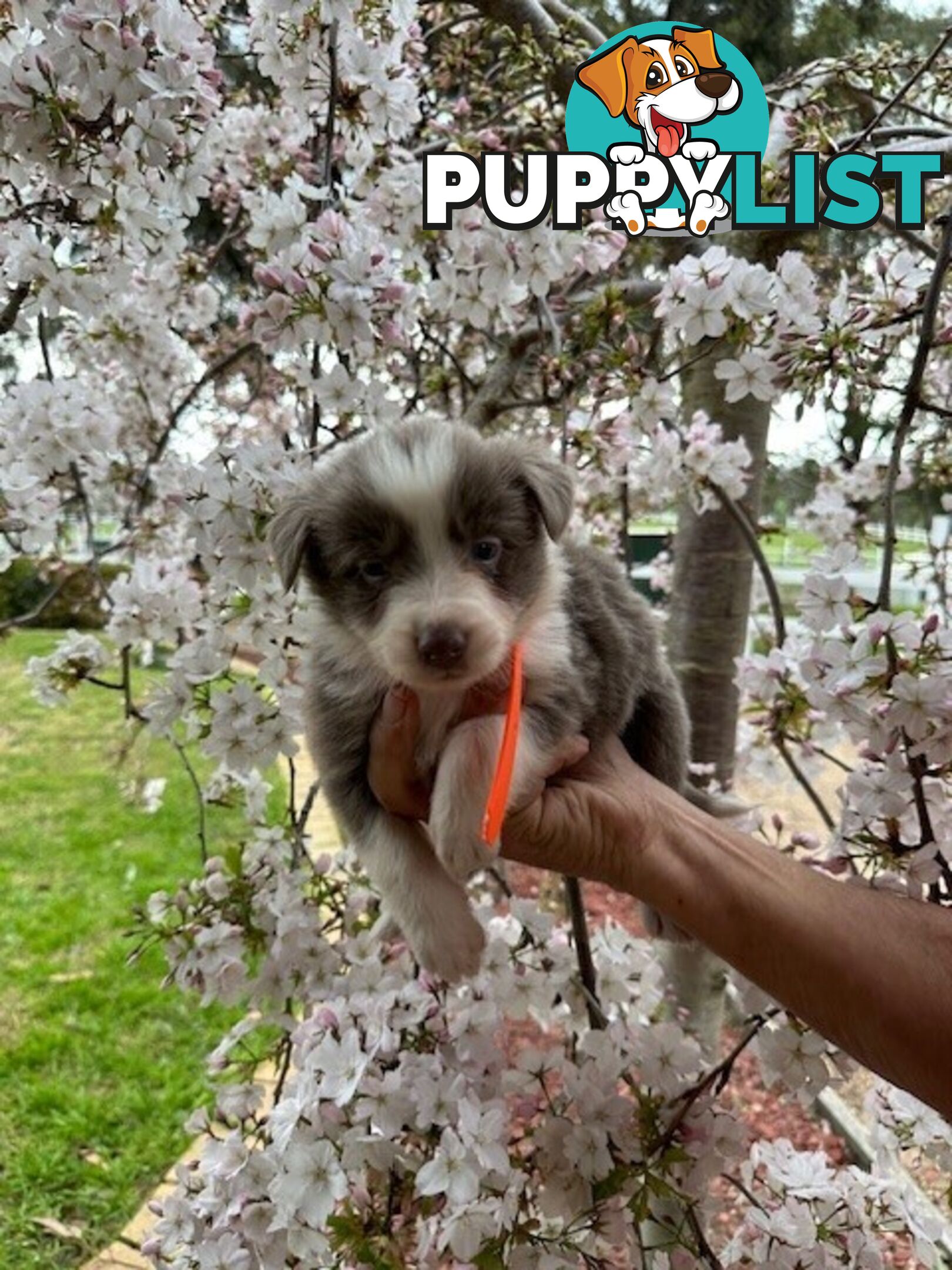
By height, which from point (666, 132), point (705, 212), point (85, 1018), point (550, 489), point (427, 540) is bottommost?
point (85, 1018)

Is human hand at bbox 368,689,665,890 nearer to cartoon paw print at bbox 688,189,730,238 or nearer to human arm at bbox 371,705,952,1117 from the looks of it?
human arm at bbox 371,705,952,1117

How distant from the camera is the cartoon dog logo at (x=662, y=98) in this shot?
9.44 ft

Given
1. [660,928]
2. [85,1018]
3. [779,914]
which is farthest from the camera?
[85,1018]

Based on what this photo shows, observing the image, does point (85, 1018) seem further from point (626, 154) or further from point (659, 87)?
point (659, 87)

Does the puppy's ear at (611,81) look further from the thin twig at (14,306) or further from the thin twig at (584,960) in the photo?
the thin twig at (584,960)

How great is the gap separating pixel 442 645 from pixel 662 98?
246 centimetres

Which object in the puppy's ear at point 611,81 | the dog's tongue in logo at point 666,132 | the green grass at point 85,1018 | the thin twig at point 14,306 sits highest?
the puppy's ear at point 611,81

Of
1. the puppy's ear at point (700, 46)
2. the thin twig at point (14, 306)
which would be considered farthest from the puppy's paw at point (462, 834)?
the puppy's ear at point (700, 46)

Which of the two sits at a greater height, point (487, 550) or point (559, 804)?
point (487, 550)

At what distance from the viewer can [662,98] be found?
3.21 metres

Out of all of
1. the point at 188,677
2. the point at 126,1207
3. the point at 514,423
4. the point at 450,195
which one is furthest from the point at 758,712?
the point at 126,1207

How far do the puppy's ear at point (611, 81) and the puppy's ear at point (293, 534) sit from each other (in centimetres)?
202

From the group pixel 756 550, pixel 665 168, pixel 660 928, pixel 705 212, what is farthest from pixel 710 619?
pixel 665 168

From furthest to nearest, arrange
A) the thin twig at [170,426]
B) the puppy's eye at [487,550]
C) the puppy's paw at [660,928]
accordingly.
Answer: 1. the thin twig at [170,426]
2. the puppy's paw at [660,928]
3. the puppy's eye at [487,550]
